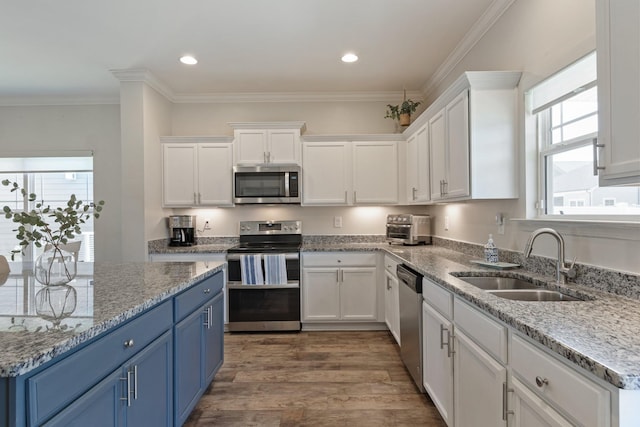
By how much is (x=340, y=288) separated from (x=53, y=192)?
384 centimetres

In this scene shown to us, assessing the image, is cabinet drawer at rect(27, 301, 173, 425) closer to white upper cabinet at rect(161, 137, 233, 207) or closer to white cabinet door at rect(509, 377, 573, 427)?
white cabinet door at rect(509, 377, 573, 427)

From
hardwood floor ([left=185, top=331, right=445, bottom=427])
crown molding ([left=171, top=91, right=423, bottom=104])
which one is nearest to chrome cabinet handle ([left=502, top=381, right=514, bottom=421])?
hardwood floor ([left=185, top=331, right=445, bottom=427])

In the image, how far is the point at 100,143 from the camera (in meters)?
4.46

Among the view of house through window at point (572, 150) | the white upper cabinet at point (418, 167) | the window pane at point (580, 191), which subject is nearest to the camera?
the window pane at point (580, 191)

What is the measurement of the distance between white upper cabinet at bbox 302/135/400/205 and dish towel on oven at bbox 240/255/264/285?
0.87 metres

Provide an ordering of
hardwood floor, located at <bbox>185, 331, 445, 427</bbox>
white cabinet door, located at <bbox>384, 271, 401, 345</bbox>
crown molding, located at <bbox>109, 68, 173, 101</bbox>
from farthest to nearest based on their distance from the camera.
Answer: crown molding, located at <bbox>109, 68, 173, 101</bbox>
white cabinet door, located at <bbox>384, 271, 401, 345</bbox>
hardwood floor, located at <bbox>185, 331, 445, 427</bbox>

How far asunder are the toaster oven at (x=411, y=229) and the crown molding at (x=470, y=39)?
1.45 meters

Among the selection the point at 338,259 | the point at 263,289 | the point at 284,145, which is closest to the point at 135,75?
the point at 284,145

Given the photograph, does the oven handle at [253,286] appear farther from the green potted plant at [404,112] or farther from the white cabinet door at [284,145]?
the green potted plant at [404,112]

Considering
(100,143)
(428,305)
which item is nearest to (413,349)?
(428,305)

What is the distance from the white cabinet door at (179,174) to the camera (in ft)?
13.1

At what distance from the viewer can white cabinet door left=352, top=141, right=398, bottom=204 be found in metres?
4.02

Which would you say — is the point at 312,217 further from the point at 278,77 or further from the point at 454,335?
the point at 454,335

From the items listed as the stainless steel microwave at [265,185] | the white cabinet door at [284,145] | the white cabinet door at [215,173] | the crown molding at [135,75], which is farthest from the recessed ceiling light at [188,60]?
the stainless steel microwave at [265,185]
